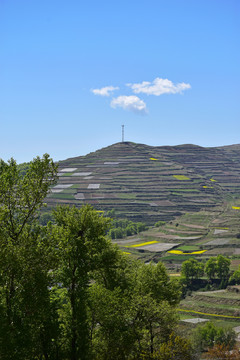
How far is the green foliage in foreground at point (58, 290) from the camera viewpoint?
23.3m

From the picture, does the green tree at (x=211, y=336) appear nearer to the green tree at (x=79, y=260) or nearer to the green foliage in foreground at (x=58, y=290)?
the green foliage in foreground at (x=58, y=290)

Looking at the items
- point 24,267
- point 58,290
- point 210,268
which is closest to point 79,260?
point 58,290

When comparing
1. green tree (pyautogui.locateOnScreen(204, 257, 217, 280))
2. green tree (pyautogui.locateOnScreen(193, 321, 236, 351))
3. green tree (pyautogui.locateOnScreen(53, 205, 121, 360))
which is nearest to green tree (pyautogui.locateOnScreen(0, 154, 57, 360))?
green tree (pyautogui.locateOnScreen(53, 205, 121, 360))

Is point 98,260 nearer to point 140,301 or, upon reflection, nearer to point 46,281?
point 140,301

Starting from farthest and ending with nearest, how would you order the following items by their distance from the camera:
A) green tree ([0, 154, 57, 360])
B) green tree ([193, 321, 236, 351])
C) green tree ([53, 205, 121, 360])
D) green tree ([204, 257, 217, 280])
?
green tree ([204, 257, 217, 280]), green tree ([193, 321, 236, 351]), green tree ([53, 205, 121, 360]), green tree ([0, 154, 57, 360])

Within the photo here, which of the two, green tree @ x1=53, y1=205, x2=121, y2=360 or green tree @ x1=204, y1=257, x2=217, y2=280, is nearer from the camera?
green tree @ x1=53, y1=205, x2=121, y2=360

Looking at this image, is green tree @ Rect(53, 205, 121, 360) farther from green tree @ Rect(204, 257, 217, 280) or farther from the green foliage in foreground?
green tree @ Rect(204, 257, 217, 280)

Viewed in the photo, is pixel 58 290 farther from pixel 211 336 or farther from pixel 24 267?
pixel 211 336

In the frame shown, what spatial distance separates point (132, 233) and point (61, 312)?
14368 centimetres

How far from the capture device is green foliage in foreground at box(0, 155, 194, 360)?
76.4ft

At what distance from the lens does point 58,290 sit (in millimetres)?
31125

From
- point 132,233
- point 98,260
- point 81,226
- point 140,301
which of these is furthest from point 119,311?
point 132,233

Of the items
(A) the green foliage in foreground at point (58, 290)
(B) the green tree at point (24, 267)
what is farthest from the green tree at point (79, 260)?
(B) the green tree at point (24, 267)

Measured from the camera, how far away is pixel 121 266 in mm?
39250
